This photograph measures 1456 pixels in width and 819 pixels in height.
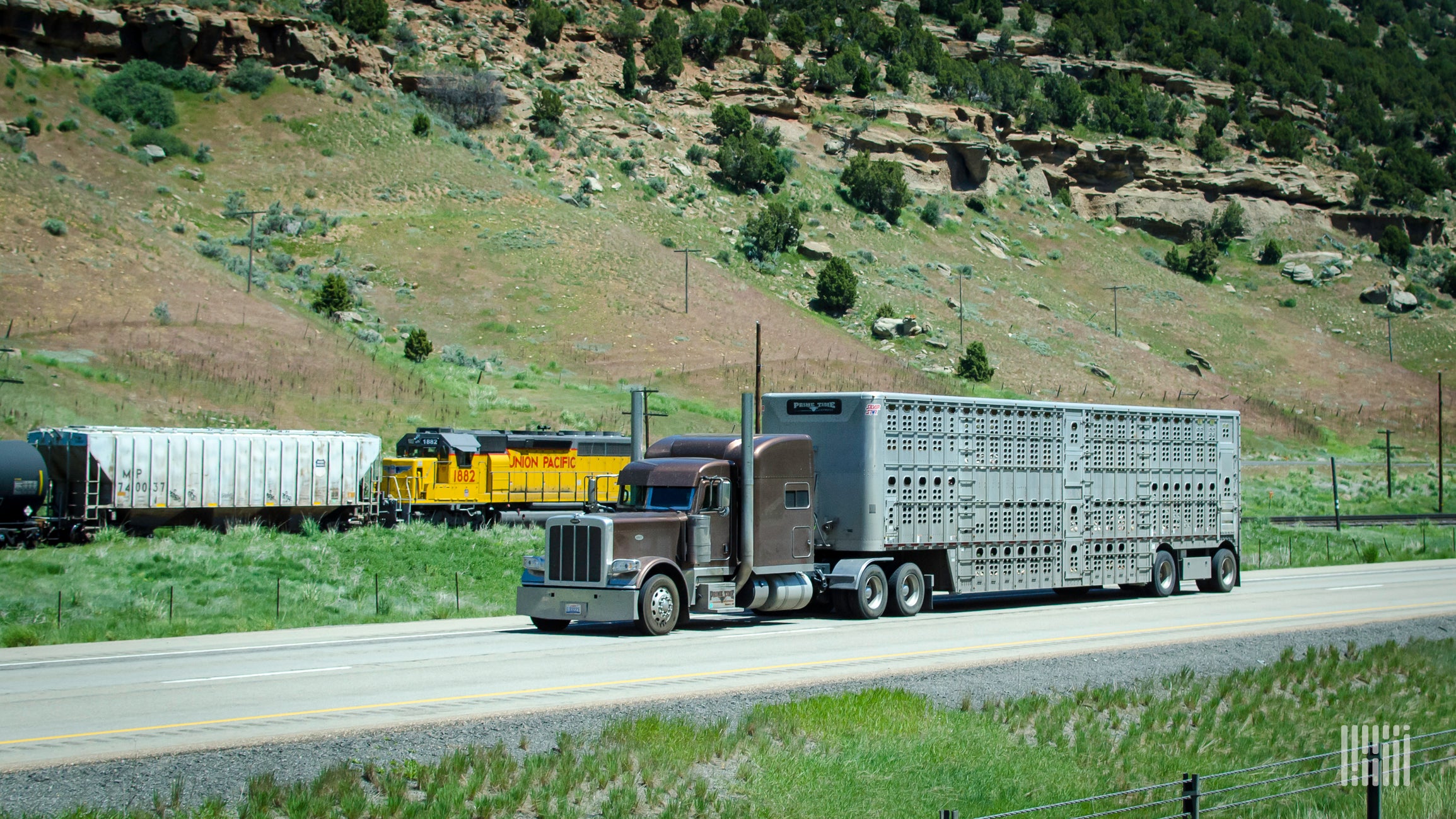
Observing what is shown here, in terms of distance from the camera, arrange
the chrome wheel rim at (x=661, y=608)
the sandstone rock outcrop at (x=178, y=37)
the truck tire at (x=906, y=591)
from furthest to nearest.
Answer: the sandstone rock outcrop at (x=178, y=37) < the truck tire at (x=906, y=591) < the chrome wheel rim at (x=661, y=608)

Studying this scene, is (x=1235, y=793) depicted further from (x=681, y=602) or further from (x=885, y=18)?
(x=885, y=18)

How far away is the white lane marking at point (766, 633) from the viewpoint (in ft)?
70.9

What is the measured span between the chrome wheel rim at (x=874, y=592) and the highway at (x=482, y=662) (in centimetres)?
38

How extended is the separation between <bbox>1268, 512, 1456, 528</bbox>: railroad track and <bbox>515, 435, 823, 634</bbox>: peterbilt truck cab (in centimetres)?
3580

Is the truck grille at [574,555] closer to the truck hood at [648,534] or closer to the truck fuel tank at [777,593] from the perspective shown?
A: the truck hood at [648,534]

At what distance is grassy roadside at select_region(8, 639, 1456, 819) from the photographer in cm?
1074

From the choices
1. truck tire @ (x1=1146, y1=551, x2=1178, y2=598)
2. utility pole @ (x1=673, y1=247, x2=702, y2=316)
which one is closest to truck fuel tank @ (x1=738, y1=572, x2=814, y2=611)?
truck tire @ (x1=1146, y1=551, x2=1178, y2=598)

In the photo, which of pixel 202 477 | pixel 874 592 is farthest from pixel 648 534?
pixel 202 477

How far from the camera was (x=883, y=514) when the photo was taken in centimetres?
2373

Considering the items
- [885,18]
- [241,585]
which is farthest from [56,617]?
[885,18]

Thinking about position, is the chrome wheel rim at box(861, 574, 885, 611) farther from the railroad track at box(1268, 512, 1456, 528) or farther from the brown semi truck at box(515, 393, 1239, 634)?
the railroad track at box(1268, 512, 1456, 528)

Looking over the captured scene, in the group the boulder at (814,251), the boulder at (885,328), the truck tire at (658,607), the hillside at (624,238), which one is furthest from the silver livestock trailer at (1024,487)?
the boulder at (814,251)

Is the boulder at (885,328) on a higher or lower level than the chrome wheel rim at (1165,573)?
higher

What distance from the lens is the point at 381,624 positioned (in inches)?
973
